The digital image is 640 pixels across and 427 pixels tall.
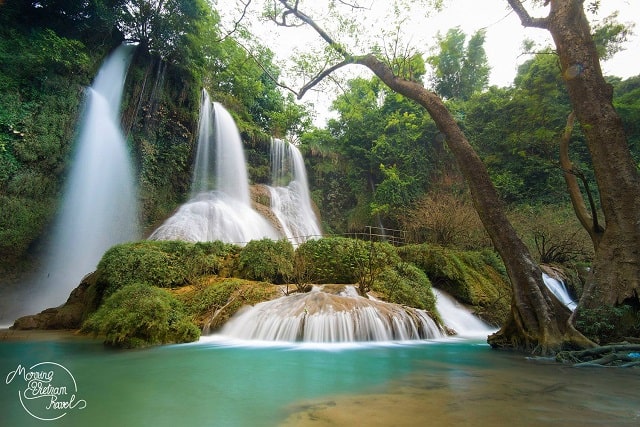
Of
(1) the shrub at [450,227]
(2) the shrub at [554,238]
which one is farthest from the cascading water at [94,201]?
(2) the shrub at [554,238]

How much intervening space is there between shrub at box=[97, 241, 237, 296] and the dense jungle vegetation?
565 cm

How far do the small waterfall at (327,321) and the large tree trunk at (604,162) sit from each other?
11.2 feet

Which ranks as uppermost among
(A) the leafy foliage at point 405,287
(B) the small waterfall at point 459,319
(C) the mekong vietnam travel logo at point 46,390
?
(A) the leafy foliage at point 405,287

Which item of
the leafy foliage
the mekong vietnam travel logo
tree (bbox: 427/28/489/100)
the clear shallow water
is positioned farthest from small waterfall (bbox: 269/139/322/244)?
tree (bbox: 427/28/489/100)

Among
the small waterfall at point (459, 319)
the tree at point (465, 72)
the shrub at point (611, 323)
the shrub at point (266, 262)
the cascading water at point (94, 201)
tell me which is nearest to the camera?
the shrub at point (611, 323)

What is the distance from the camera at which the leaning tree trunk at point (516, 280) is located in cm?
563

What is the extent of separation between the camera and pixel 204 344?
696 centimetres

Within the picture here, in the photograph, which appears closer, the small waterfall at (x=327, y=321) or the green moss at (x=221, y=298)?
the small waterfall at (x=327, y=321)

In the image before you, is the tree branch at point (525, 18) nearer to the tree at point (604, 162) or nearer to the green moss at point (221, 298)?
the tree at point (604, 162)

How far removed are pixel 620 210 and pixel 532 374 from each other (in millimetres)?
3077

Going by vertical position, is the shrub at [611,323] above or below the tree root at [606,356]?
above

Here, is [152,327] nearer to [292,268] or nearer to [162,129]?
[292,268]

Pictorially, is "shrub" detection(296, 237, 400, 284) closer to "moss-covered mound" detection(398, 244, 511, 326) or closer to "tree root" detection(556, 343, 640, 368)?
"moss-covered mound" detection(398, 244, 511, 326)

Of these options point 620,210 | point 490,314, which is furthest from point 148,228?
point 620,210
